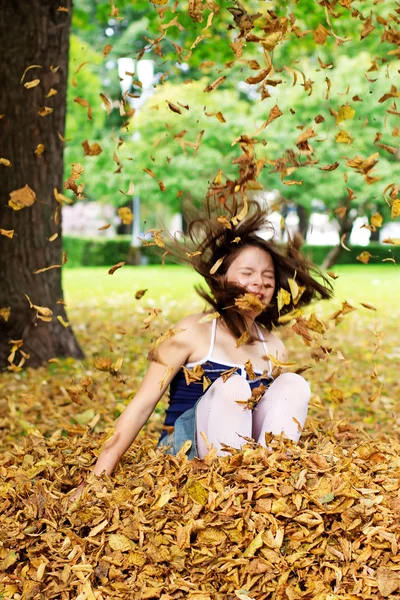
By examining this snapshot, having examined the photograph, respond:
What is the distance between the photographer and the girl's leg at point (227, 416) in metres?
2.78

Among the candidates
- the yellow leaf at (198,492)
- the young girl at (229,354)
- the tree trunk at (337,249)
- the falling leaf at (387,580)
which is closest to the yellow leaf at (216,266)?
the young girl at (229,354)

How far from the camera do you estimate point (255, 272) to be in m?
3.16

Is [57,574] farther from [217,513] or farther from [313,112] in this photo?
[313,112]

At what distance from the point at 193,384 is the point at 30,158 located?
322 cm

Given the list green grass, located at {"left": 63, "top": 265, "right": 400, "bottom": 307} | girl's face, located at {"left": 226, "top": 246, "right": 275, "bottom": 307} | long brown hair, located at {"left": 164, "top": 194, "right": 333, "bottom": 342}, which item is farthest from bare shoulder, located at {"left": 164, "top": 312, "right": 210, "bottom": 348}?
green grass, located at {"left": 63, "top": 265, "right": 400, "bottom": 307}

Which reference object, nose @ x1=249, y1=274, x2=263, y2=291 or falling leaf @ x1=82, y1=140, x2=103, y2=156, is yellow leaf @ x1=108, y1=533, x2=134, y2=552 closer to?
nose @ x1=249, y1=274, x2=263, y2=291

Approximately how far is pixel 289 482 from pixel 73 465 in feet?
2.97

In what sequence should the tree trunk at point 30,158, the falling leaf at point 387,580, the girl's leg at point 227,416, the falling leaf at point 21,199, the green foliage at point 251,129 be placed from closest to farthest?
the falling leaf at point 387,580, the girl's leg at point 227,416, the falling leaf at point 21,199, the tree trunk at point 30,158, the green foliage at point 251,129

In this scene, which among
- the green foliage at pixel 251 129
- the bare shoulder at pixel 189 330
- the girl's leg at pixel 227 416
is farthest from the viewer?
the green foliage at pixel 251 129

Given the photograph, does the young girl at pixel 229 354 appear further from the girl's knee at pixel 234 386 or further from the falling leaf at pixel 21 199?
the falling leaf at pixel 21 199

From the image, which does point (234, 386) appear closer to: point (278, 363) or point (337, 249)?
point (278, 363)

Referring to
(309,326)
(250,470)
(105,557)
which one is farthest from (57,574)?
(309,326)

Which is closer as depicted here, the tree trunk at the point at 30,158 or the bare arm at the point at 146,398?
the bare arm at the point at 146,398

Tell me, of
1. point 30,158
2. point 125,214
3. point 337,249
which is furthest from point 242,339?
point 337,249
